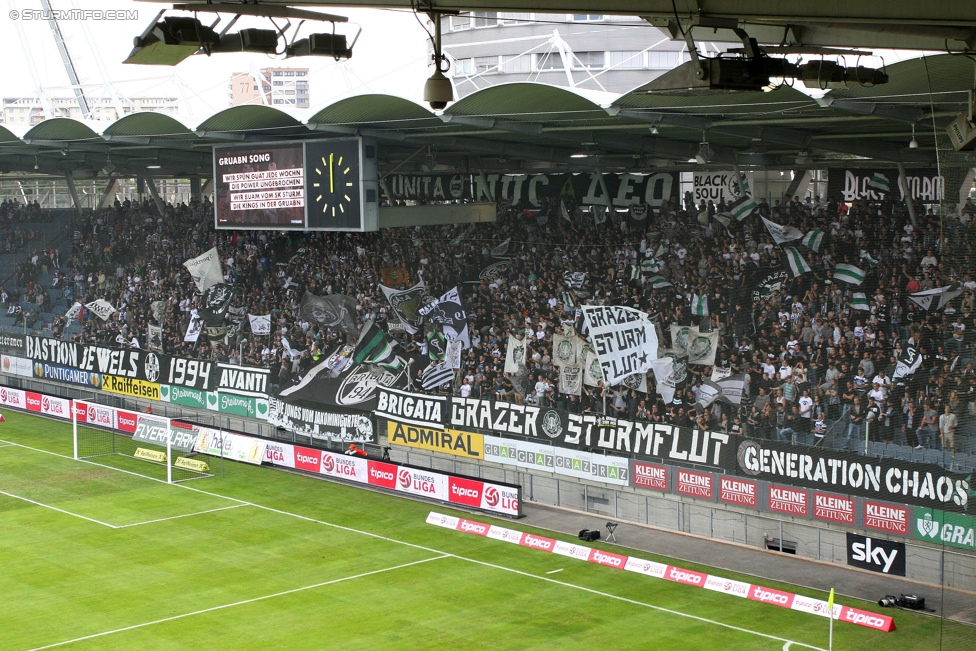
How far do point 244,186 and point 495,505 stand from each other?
1113cm

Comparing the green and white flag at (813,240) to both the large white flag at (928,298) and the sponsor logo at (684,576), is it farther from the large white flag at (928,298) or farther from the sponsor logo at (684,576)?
the sponsor logo at (684,576)

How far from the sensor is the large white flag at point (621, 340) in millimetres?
26484

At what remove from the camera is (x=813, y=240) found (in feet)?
82.4

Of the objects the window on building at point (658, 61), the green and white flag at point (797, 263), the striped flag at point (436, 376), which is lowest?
the striped flag at point (436, 376)

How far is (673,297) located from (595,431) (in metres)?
3.87

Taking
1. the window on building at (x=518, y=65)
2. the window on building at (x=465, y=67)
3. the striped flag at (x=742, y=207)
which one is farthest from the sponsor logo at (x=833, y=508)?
the window on building at (x=465, y=67)

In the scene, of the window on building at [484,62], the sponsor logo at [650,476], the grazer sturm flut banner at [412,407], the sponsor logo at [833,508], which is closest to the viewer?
the sponsor logo at [833,508]

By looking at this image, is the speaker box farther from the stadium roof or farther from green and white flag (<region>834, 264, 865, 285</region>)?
the stadium roof

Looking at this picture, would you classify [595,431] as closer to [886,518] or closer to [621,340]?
[621,340]

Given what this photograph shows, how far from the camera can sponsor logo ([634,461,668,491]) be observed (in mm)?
24281

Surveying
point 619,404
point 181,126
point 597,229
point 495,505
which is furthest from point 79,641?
point 597,229

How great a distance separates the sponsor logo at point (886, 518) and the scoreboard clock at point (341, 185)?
1313cm

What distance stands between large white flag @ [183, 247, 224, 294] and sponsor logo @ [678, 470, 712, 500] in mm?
19810

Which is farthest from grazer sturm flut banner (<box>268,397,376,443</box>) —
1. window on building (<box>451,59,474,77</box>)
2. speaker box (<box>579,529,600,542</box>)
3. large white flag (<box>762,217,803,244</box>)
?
window on building (<box>451,59,474,77</box>)
